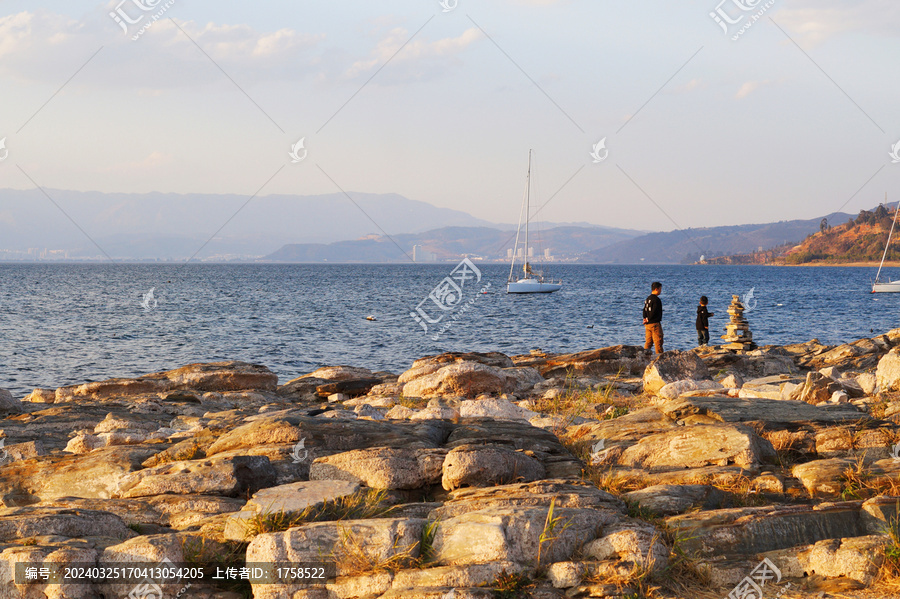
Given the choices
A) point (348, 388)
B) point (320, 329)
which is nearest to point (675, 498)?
point (348, 388)

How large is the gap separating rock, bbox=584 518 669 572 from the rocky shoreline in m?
0.02

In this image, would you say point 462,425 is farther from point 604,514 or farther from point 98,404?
point 98,404

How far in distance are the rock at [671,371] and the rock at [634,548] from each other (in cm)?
977

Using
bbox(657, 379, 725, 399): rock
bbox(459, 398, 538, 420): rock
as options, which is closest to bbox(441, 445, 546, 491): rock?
bbox(459, 398, 538, 420): rock

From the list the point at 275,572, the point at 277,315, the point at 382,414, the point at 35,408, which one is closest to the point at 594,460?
the point at 275,572

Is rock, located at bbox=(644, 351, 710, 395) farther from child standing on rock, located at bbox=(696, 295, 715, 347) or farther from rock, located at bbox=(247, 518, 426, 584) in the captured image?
rock, located at bbox=(247, 518, 426, 584)

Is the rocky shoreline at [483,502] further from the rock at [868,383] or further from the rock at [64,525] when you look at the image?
the rock at [868,383]

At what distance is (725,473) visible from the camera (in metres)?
8.05

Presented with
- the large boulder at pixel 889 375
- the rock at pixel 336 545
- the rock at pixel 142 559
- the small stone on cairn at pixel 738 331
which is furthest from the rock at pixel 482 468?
the small stone on cairn at pixel 738 331

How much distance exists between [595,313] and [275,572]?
209 ft

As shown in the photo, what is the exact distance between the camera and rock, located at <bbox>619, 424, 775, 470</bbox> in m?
8.50

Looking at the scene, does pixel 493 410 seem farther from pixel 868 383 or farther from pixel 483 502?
pixel 868 383

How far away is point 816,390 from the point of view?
12516mm

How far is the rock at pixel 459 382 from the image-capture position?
16.9 meters
